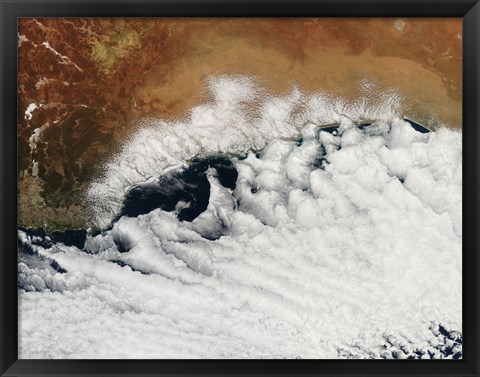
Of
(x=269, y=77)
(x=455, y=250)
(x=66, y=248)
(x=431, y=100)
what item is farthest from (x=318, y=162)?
(x=66, y=248)

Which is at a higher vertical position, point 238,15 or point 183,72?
point 238,15

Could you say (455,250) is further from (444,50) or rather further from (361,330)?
(444,50)

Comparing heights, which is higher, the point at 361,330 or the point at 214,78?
the point at 214,78

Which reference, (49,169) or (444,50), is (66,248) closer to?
(49,169)

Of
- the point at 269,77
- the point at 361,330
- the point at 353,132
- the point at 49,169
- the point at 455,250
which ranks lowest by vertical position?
the point at 361,330
